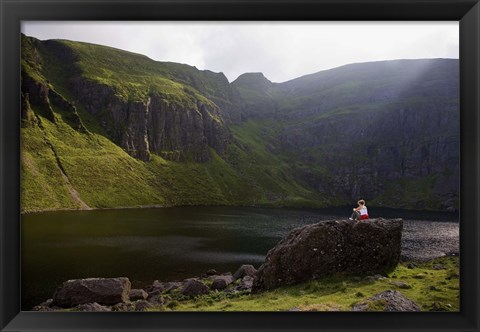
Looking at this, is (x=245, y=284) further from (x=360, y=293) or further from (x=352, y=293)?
(x=360, y=293)

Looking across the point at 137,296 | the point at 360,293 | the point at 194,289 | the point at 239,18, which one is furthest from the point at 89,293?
the point at 239,18

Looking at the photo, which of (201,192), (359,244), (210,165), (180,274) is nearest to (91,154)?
(201,192)

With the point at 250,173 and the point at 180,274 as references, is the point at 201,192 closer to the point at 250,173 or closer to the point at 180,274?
the point at 250,173

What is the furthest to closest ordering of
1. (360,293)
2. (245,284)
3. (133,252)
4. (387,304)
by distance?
(133,252), (245,284), (360,293), (387,304)

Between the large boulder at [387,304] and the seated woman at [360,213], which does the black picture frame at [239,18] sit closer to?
the large boulder at [387,304]

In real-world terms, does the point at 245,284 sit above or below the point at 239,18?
below

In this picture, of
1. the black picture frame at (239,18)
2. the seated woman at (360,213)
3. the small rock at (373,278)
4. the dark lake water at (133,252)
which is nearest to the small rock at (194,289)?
the dark lake water at (133,252)
